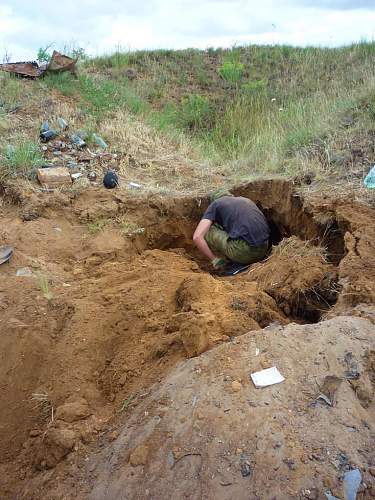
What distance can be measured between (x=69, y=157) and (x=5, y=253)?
227cm

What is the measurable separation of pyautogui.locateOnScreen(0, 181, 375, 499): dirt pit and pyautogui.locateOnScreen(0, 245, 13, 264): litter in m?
0.05

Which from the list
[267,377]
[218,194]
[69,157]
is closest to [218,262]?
[218,194]

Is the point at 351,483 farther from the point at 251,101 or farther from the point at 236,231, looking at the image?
the point at 251,101

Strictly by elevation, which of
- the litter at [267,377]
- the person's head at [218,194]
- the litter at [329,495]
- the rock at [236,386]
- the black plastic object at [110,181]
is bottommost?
the litter at [329,495]

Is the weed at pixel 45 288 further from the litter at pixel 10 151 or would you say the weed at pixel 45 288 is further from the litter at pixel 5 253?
the litter at pixel 10 151

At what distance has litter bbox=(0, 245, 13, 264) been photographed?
13.8ft

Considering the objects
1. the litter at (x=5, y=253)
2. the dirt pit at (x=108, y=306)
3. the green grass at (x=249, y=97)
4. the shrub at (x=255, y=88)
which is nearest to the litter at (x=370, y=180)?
the dirt pit at (x=108, y=306)

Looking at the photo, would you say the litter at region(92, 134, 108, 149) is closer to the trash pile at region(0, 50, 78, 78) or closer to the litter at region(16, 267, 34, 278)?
the trash pile at region(0, 50, 78, 78)

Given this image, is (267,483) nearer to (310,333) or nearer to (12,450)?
(310,333)

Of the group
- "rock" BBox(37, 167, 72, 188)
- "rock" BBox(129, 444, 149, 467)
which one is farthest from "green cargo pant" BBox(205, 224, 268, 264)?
"rock" BBox(129, 444, 149, 467)

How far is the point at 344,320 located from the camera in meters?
2.81

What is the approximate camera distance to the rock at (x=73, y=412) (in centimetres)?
272

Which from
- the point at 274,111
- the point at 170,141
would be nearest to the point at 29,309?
the point at 170,141

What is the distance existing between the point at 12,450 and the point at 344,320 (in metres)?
1.97
